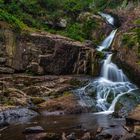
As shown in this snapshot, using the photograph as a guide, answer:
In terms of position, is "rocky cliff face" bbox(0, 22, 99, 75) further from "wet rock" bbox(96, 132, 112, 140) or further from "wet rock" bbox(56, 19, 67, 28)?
"wet rock" bbox(96, 132, 112, 140)

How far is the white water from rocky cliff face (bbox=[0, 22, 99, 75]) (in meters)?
1.70

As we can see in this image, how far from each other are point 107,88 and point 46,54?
770 centimetres

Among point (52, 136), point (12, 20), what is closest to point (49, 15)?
point (12, 20)

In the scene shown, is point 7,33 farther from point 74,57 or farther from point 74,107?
point 74,107

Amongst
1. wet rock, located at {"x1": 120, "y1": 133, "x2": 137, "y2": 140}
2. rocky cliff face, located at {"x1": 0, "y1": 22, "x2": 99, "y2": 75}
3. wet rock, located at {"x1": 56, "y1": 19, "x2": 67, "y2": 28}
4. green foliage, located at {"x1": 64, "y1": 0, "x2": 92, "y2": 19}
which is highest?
green foliage, located at {"x1": 64, "y1": 0, "x2": 92, "y2": 19}

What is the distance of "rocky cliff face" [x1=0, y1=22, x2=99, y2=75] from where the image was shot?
3728cm

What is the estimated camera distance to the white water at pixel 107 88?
3057cm

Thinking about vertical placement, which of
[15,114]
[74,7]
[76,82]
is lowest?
[15,114]

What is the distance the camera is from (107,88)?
108 ft

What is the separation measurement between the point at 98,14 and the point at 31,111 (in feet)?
81.2

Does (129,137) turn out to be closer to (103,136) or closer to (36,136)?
(103,136)

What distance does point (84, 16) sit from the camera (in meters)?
48.5

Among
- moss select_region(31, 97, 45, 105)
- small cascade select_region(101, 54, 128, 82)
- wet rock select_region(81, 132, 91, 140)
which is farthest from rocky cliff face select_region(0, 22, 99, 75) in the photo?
wet rock select_region(81, 132, 91, 140)

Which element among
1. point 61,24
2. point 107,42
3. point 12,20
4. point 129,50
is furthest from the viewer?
point 61,24
